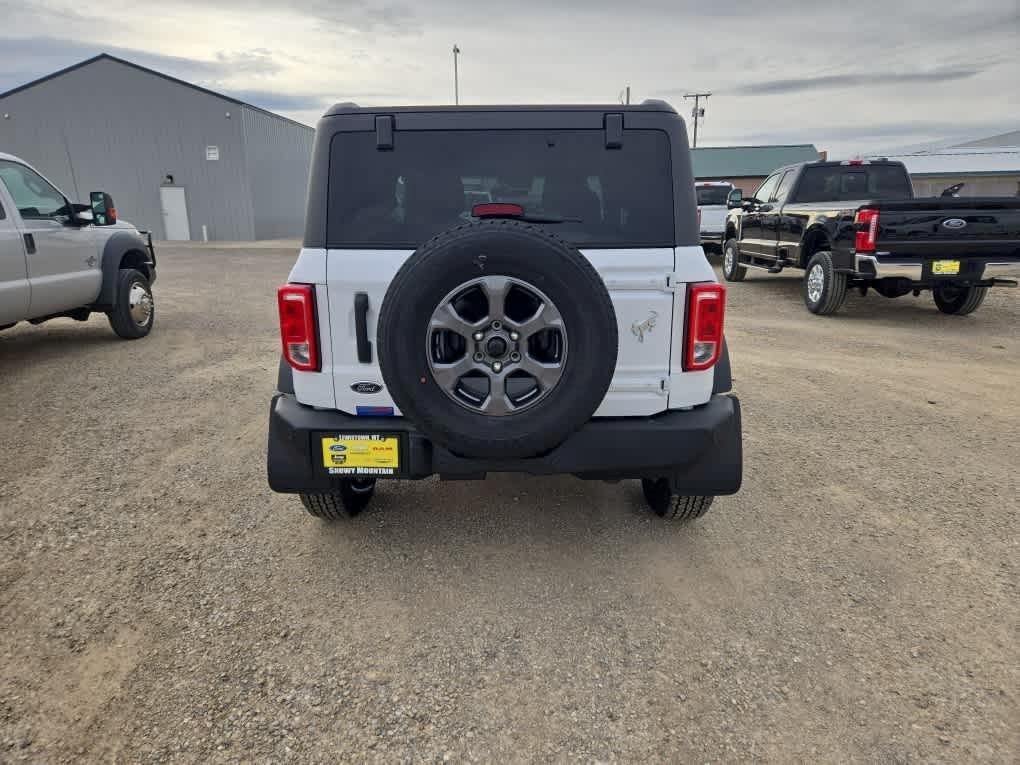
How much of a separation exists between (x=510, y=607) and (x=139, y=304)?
6.75m

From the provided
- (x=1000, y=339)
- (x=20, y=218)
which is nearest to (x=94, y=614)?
(x=20, y=218)

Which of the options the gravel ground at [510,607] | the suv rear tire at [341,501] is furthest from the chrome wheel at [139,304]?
the suv rear tire at [341,501]

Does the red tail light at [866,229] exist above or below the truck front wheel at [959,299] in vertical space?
above

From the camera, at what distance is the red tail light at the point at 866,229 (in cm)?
762

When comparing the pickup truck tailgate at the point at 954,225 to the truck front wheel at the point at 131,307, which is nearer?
the truck front wheel at the point at 131,307

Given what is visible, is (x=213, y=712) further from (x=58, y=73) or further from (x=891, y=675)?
(x=58, y=73)

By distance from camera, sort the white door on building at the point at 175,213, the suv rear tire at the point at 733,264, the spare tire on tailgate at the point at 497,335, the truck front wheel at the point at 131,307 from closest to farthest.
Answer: the spare tire on tailgate at the point at 497,335 < the truck front wheel at the point at 131,307 < the suv rear tire at the point at 733,264 < the white door on building at the point at 175,213

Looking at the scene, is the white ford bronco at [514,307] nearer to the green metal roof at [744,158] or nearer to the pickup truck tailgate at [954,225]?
the pickup truck tailgate at [954,225]

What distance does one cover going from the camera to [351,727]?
2080mm

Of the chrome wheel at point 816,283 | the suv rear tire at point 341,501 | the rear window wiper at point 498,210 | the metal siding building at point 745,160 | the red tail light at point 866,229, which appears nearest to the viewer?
the rear window wiper at point 498,210

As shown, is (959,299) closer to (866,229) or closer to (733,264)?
(866,229)

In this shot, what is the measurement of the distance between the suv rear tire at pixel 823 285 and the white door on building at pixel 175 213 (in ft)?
80.8

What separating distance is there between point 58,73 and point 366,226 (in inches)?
1168

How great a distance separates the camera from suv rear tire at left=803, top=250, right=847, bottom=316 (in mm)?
8734
